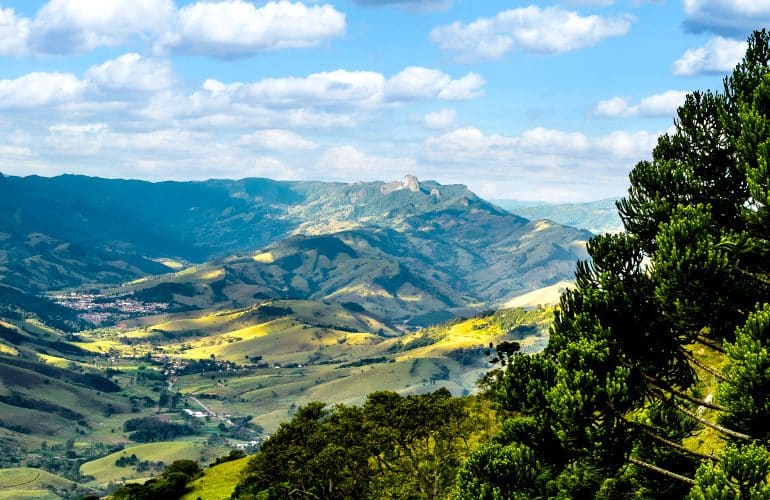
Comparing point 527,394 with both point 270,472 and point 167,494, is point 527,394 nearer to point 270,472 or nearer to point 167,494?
point 270,472


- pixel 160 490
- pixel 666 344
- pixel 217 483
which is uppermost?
pixel 666 344

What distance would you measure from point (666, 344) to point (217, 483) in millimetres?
113142

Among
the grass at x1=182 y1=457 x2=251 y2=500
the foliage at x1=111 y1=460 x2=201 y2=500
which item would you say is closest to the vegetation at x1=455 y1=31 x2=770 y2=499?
the grass at x1=182 y1=457 x2=251 y2=500

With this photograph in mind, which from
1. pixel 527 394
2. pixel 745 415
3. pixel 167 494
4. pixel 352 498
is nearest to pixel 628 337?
pixel 527 394

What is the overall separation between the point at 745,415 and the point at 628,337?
324 inches

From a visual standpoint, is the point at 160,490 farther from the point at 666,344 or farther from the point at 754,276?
the point at 754,276

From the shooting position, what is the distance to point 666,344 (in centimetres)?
3275

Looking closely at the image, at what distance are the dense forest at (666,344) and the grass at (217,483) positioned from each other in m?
88.3

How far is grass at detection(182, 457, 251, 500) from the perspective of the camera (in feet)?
388

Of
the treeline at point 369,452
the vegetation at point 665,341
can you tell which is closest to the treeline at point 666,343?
the vegetation at point 665,341

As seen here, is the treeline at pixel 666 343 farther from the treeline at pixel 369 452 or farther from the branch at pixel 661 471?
the treeline at pixel 369 452

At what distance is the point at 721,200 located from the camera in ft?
112

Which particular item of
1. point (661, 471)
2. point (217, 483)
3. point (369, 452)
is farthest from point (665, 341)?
point (217, 483)

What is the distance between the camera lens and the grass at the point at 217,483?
11831 cm
